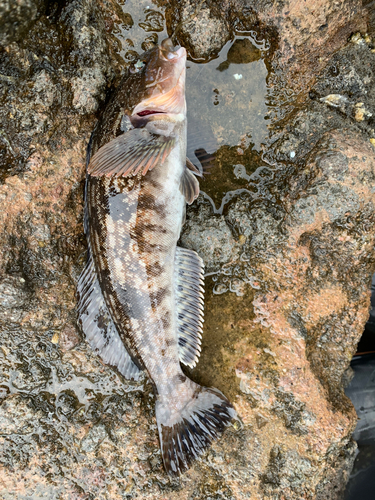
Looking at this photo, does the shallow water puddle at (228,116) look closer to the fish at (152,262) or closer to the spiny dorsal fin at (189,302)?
the fish at (152,262)

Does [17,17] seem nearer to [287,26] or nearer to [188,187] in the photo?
[188,187]

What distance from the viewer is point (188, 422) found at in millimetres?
2637

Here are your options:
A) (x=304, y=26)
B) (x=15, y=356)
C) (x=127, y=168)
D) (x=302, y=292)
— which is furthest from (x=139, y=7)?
(x=15, y=356)

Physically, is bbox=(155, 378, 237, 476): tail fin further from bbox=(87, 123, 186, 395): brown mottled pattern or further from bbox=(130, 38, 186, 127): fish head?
bbox=(130, 38, 186, 127): fish head

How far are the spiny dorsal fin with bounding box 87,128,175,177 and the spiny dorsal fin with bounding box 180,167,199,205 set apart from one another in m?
0.27

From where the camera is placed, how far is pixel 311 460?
2631 mm

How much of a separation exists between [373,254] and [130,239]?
2.06 meters

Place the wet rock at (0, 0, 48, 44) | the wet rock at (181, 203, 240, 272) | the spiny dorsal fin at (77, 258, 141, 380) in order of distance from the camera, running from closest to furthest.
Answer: the wet rock at (0, 0, 48, 44), the spiny dorsal fin at (77, 258, 141, 380), the wet rock at (181, 203, 240, 272)

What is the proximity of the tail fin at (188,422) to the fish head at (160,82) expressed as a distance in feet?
7.05

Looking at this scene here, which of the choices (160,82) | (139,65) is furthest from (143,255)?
(139,65)

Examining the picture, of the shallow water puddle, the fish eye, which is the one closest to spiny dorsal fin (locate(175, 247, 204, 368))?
the shallow water puddle

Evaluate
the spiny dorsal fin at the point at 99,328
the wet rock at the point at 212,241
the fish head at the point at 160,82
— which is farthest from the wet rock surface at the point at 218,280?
the fish head at the point at 160,82

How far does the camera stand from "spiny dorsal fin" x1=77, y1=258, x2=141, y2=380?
270 cm

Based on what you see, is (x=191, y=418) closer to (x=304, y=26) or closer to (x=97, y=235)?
(x=97, y=235)
